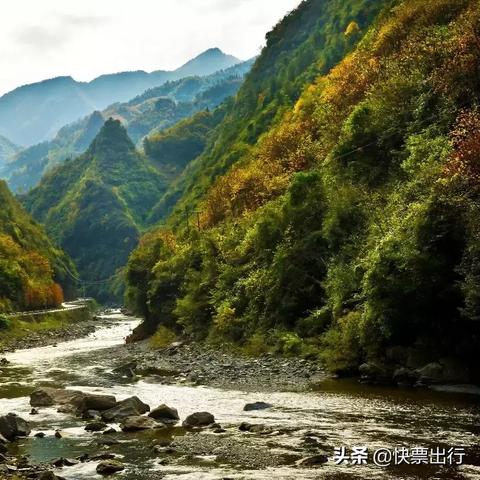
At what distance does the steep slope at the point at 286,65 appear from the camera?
107 meters

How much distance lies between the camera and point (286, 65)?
136875 millimetres

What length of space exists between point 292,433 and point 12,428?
10189 mm

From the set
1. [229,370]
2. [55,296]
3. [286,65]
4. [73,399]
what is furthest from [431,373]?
[55,296]

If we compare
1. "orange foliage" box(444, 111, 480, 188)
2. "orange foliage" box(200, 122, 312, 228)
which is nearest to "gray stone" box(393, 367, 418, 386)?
"orange foliage" box(444, 111, 480, 188)

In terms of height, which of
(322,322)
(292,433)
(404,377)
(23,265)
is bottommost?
(292,433)

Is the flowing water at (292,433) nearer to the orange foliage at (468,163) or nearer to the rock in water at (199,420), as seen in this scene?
the rock in water at (199,420)

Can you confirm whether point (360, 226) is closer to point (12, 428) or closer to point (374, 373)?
point (374, 373)

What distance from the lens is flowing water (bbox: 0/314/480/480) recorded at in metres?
17.3

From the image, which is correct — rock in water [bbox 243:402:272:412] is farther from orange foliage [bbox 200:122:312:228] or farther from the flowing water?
orange foliage [bbox 200:122:312:228]

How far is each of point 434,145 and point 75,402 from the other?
25600 millimetres

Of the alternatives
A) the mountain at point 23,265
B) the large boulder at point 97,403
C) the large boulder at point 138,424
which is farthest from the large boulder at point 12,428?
the mountain at point 23,265

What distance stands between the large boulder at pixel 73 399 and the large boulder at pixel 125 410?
1.06m

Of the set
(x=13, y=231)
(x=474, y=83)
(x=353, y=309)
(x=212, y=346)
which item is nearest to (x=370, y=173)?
(x=474, y=83)

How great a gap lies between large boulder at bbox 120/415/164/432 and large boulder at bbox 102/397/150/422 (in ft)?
4.77
